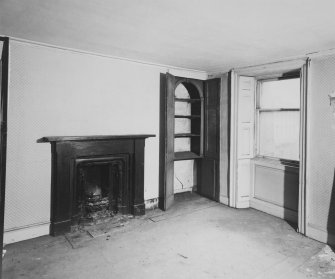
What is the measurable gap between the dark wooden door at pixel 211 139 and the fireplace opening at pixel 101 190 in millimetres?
1789

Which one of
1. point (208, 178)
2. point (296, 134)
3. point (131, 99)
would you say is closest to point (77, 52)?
point (131, 99)

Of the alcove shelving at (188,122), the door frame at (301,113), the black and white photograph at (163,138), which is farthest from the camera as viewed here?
the alcove shelving at (188,122)

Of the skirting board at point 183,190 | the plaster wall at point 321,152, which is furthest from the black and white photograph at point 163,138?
the skirting board at point 183,190

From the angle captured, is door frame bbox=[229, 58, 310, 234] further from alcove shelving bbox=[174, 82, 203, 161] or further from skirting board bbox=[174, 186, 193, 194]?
skirting board bbox=[174, 186, 193, 194]

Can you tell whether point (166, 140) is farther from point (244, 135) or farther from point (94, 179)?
point (244, 135)

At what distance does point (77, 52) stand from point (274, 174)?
12.3 ft

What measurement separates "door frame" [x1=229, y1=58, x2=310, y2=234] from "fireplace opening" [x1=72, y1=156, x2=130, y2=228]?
1.97 meters

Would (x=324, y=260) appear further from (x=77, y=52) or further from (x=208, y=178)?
(x=77, y=52)

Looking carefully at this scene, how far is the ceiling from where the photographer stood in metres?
2.18

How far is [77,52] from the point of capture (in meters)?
3.65

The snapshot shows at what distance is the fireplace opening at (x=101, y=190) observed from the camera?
384cm

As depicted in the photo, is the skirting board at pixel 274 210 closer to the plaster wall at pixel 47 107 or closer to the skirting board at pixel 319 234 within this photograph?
the skirting board at pixel 319 234

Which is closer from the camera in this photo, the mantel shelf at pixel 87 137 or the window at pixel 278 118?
the mantel shelf at pixel 87 137

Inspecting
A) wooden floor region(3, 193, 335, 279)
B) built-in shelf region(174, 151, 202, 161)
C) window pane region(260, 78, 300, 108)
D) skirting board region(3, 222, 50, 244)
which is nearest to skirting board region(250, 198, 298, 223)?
wooden floor region(3, 193, 335, 279)
